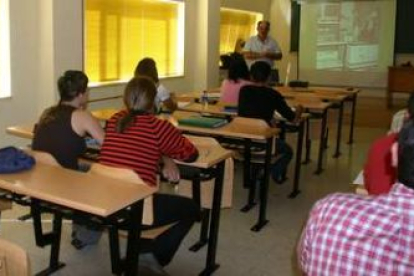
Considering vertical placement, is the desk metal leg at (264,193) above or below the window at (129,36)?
below

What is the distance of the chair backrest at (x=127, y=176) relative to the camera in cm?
241

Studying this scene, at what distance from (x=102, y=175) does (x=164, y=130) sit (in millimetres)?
440

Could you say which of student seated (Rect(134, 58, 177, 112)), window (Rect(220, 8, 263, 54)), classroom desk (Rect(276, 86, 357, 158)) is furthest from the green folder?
window (Rect(220, 8, 263, 54))

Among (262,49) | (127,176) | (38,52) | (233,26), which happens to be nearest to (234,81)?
(38,52)

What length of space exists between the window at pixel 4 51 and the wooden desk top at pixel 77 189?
3.04m

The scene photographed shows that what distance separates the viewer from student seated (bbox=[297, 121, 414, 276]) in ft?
4.33

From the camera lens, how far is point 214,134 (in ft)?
12.8

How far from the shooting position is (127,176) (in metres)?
2.42

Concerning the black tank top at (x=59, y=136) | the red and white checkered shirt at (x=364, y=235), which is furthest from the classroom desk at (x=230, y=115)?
the red and white checkered shirt at (x=364, y=235)

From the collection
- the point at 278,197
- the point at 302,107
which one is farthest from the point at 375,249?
the point at 302,107

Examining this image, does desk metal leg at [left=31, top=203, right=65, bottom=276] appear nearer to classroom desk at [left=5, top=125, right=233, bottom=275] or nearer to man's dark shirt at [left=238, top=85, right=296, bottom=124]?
classroom desk at [left=5, top=125, right=233, bottom=275]

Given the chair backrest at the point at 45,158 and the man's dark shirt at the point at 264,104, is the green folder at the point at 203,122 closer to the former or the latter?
the man's dark shirt at the point at 264,104

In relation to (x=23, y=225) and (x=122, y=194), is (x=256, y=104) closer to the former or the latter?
(x=23, y=225)

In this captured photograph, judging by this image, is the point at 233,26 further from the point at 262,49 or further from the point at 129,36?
the point at 129,36
